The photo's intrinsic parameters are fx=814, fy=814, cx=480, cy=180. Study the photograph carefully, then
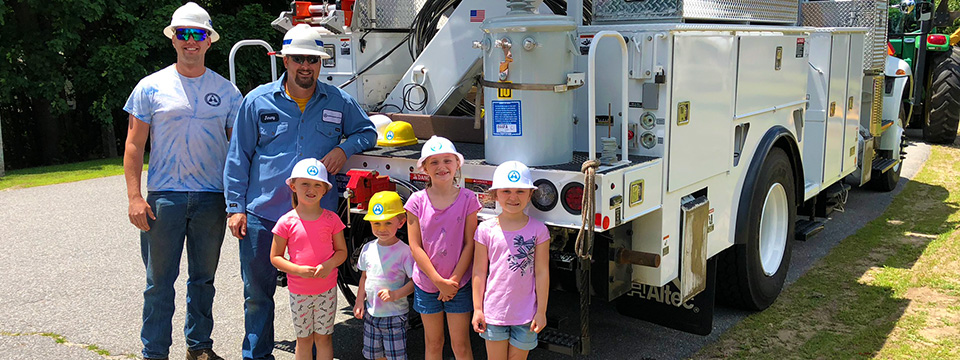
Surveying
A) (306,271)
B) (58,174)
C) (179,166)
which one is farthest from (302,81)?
(58,174)

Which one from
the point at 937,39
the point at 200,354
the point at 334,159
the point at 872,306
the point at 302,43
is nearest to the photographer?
the point at 302,43

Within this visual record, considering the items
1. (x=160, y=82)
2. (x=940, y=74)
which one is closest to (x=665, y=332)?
(x=160, y=82)

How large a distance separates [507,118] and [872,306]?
119 inches

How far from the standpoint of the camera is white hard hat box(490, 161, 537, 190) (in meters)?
3.52

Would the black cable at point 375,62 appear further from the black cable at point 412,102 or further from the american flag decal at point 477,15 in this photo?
the american flag decal at point 477,15

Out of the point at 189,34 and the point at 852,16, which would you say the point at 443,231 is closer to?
the point at 189,34

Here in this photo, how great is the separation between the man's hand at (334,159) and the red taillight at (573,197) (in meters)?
1.16

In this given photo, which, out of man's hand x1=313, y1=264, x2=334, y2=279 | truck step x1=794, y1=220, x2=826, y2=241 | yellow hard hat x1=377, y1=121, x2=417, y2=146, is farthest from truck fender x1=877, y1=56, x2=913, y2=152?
man's hand x1=313, y1=264, x2=334, y2=279

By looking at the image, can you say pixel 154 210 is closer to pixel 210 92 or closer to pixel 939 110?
pixel 210 92

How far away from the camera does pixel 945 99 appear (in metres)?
12.7

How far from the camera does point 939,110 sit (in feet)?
42.2

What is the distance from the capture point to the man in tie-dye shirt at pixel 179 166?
156 inches

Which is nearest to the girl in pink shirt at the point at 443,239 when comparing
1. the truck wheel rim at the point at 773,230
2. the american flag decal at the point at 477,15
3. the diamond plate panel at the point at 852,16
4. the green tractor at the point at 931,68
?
the american flag decal at the point at 477,15

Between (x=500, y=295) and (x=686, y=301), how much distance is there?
54.4 inches
